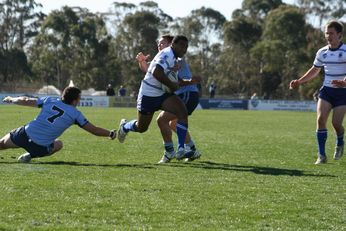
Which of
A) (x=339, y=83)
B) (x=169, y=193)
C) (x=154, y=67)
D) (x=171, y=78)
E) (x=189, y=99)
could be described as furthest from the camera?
(x=189, y=99)

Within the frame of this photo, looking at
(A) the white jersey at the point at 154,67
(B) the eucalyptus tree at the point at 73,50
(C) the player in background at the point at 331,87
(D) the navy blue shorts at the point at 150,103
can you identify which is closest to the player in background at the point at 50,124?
(D) the navy blue shorts at the point at 150,103

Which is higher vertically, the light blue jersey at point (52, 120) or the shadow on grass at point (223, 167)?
the light blue jersey at point (52, 120)

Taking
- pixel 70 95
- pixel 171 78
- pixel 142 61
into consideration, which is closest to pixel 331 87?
pixel 171 78

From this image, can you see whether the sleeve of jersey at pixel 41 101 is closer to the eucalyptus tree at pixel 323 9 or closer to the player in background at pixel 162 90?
the player in background at pixel 162 90

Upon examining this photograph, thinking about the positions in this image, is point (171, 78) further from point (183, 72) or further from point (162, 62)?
point (183, 72)

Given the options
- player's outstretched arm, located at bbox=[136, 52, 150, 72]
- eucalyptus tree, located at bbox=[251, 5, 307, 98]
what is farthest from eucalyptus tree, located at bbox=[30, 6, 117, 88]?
player's outstretched arm, located at bbox=[136, 52, 150, 72]

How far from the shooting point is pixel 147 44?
81062mm

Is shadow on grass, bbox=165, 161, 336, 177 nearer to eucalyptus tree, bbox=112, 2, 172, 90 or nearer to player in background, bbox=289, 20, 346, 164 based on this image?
player in background, bbox=289, 20, 346, 164

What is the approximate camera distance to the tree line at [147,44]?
240 ft

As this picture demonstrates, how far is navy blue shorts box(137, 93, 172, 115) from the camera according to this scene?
9398mm

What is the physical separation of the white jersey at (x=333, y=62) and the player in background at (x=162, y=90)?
2262 millimetres

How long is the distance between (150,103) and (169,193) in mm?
3025

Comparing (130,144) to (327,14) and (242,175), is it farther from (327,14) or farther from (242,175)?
(327,14)

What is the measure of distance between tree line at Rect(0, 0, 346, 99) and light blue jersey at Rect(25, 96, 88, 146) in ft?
209
